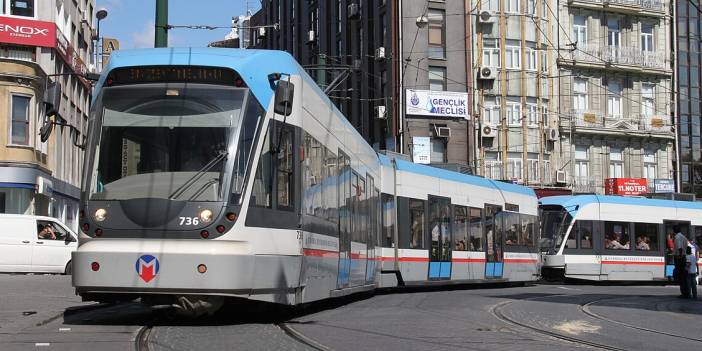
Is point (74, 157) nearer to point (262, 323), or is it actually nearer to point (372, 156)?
point (372, 156)

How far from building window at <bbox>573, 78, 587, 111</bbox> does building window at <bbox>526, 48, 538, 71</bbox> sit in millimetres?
2865

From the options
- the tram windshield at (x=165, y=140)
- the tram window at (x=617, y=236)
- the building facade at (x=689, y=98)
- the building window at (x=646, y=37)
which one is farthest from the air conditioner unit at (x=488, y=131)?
the tram windshield at (x=165, y=140)

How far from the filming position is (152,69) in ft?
35.0

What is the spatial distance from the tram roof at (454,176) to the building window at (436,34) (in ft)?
60.9

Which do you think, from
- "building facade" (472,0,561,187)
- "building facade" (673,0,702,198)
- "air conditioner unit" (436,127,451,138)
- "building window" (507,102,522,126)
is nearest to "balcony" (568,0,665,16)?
"building facade" (472,0,561,187)

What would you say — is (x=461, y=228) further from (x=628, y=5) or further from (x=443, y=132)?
(x=628, y=5)

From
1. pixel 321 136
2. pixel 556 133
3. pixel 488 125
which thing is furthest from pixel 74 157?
pixel 321 136

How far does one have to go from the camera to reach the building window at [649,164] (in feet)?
168

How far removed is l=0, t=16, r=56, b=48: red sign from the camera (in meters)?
35.8

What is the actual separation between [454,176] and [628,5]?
30.6 meters

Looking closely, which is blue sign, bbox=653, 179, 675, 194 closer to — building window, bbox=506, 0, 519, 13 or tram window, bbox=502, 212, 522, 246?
building window, bbox=506, 0, 519, 13

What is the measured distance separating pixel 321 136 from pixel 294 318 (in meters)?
2.64

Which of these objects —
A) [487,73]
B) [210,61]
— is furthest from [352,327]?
[487,73]

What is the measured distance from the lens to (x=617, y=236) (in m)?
31.1
